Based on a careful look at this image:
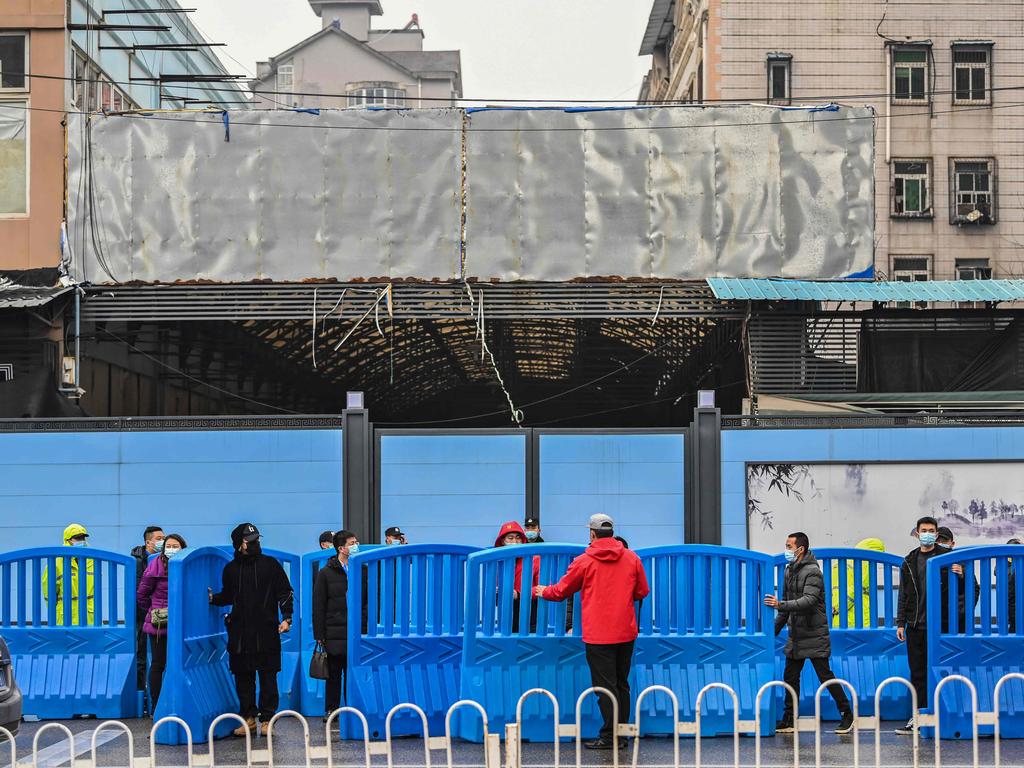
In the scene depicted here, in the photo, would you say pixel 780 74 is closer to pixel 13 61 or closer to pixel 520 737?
pixel 13 61

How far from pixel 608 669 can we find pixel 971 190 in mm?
28073

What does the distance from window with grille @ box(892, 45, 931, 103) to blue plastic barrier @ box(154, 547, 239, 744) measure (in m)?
27.9

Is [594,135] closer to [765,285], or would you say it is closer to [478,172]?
[478,172]

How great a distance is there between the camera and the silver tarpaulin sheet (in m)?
23.5

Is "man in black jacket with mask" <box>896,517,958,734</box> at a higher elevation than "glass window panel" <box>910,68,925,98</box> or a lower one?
lower

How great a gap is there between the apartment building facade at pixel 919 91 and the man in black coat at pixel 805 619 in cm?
2489

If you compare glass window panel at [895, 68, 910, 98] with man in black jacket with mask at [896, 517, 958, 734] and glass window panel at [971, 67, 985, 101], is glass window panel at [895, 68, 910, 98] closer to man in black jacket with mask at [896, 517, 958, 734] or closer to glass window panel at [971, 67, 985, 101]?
glass window panel at [971, 67, 985, 101]

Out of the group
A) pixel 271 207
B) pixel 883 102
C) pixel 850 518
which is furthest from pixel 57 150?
pixel 883 102

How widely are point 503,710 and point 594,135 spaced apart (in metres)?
13.7

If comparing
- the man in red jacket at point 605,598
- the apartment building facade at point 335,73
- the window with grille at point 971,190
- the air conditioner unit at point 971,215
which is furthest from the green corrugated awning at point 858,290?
the apartment building facade at point 335,73

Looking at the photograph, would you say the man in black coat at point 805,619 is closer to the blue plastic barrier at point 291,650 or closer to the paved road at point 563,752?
the paved road at point 563,752

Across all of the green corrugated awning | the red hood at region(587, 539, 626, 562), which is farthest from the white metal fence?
the green corrugated awning

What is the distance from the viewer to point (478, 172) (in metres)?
23.6

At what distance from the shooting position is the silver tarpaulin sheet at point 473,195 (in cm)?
2348
